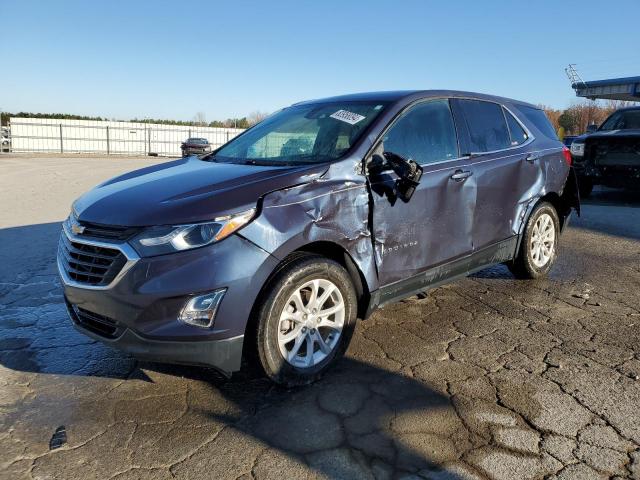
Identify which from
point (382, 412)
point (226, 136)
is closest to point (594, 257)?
point (382, 412)

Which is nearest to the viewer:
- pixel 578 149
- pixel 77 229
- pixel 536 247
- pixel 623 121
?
pixel 77 229

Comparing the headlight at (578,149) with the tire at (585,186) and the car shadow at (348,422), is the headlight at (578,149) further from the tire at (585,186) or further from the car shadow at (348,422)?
the car shadow at (348,422)

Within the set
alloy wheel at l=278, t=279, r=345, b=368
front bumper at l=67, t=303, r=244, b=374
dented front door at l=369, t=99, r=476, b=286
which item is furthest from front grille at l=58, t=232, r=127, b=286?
dented front door at l=369, t=99, r=476, b=286

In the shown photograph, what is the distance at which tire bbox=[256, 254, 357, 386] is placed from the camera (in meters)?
2.95

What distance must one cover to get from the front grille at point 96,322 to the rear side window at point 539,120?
4182 millimetres

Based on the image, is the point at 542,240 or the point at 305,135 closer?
the point at 305,135

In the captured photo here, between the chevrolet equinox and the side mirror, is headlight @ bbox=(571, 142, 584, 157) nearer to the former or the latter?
the chevrolet equinox

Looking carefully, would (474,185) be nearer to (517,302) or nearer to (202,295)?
(517,302)

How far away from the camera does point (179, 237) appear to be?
2738mm

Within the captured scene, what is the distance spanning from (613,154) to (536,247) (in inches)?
240

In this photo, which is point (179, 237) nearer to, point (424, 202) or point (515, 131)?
point (424, 202)

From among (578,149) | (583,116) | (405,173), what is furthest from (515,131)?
(583,116)

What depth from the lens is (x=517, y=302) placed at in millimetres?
4758

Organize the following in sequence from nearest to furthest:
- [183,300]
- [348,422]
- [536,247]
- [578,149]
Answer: [183,300] → [348,422] → [536,247] → [578,149]
